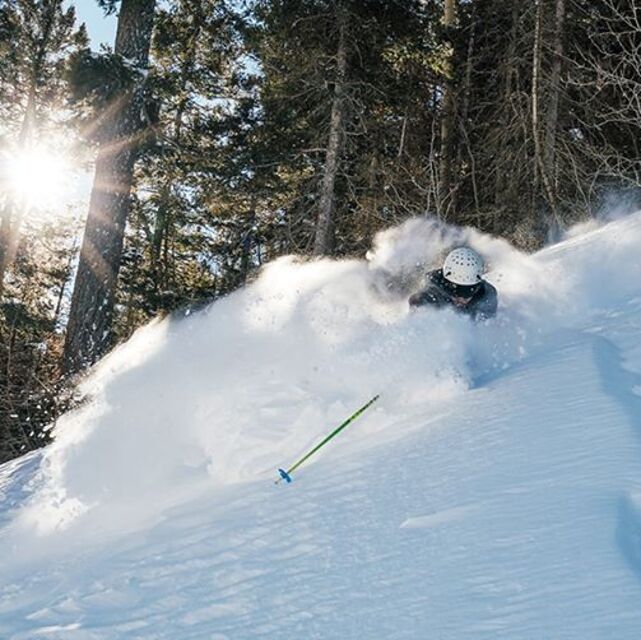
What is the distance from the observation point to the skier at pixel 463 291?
6668mm

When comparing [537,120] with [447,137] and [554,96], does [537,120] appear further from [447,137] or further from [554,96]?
[447,137]

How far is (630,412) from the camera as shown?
399cm

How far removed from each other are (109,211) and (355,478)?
6359 millimetres

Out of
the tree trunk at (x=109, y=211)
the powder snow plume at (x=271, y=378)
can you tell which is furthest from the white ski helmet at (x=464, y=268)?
the tree trunk at (x=109, y=211)

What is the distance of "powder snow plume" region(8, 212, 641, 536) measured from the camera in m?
5.11

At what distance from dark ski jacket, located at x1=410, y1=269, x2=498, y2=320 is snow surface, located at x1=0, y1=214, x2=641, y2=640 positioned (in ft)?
0.58

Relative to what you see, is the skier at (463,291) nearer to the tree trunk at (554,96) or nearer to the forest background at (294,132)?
the forest background at (294,132)

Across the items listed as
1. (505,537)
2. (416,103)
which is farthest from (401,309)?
(416,103)

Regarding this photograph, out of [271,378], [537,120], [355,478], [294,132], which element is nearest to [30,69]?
[294,132]

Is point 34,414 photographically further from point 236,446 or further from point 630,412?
point 630,412

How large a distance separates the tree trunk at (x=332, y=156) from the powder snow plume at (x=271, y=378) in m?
4.11

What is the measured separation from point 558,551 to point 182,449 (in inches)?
138

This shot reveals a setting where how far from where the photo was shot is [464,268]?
22.0 ft

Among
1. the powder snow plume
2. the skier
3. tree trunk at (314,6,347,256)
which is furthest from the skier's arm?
tree trunk at (314,6,347,256)
